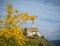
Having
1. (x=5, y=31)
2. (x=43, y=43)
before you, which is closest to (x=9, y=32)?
(x=5, y=31)

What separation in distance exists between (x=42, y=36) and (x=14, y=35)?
233 centimetres

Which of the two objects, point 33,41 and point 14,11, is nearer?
point 14,11

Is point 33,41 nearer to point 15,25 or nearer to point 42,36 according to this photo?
point 42,36

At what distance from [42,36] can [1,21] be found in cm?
237

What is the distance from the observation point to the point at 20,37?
3.97 meters

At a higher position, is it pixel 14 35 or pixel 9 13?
pixel 9 13

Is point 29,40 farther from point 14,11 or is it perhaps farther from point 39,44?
point 14,11

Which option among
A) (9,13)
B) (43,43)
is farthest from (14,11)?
(43,43)

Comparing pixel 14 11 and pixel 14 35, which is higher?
pixel 14 11

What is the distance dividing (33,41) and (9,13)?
7.92ft

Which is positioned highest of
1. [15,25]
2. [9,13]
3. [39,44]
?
[9,13]

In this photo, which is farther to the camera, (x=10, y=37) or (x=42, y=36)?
(x=42, y=36)

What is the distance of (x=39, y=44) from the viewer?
244 inches

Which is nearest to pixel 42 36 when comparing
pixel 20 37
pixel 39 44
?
pixel 39 44
